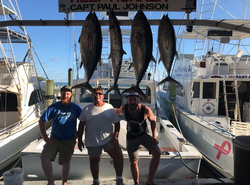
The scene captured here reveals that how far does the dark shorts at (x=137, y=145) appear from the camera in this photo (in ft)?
8.69

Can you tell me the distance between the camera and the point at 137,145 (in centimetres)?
269

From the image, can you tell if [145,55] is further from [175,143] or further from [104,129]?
[175,143]

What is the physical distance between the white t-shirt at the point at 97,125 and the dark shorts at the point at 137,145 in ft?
1.20

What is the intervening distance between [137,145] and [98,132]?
659 mm

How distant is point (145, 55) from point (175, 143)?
2.95m

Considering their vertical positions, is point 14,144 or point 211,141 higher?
point 211,141

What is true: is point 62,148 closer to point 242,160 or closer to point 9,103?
point 242,160

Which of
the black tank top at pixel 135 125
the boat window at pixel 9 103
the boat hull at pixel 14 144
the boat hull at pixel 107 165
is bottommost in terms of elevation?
the boat hull at pixel 14 144

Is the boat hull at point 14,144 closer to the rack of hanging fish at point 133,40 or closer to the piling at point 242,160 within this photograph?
the rack of hanging fish at point 133,40

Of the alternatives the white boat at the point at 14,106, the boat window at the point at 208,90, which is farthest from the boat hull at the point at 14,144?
the boat window at the point at 208,90

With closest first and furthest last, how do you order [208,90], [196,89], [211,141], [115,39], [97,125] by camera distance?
[115,39]
[97,125]
[211,141]
[208,90]
[196,89]

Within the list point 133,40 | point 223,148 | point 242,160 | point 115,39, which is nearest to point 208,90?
point 223,148

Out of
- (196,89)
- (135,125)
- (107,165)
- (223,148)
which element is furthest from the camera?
(196,89)

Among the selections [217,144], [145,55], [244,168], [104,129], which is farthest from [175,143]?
[145,55]
